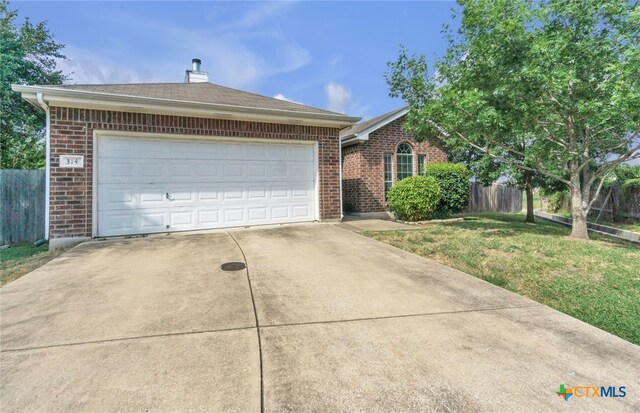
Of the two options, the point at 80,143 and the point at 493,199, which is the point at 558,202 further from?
the point at 80,143

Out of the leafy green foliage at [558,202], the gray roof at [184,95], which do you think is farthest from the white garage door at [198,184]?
the leafy green foliage at [558,202]

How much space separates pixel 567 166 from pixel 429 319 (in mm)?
7575

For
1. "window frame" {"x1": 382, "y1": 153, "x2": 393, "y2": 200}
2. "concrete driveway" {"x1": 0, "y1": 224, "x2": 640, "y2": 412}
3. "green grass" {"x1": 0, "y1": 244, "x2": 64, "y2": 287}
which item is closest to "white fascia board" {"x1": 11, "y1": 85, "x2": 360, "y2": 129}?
"green grass" {"x1": 0, "y1": 244, "x2": 64, "y2": 287}

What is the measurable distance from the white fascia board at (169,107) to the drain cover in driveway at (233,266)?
4046mm

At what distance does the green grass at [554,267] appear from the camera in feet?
11.1

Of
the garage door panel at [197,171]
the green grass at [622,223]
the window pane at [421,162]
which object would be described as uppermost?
the window pane at [421,162]

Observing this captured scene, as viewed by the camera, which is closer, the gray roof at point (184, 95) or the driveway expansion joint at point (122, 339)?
the driveway expansion joint at point (122, 339)

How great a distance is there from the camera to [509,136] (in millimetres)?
7734

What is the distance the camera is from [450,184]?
439 inches

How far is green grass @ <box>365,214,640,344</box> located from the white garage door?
8.66ft

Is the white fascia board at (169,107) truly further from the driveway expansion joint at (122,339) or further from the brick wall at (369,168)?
the driveway expansion joint at (122,339)

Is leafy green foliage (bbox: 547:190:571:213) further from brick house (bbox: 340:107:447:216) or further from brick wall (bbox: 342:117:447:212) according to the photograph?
brick wall (bbox: 342:117:447:212)

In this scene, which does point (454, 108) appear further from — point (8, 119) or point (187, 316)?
point (8, 119)

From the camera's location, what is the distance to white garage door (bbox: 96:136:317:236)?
6.58 m
